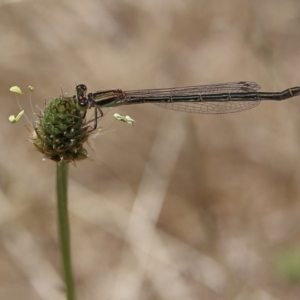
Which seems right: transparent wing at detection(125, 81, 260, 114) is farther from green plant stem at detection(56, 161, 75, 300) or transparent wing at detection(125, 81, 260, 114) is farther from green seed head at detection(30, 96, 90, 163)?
green plant stem at detection(56, 161, 75, 300)

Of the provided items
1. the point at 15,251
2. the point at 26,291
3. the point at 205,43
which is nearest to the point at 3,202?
the point at 15,251

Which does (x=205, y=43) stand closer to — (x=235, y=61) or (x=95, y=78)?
(x=235, y=61)

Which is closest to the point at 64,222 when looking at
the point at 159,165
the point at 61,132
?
the point at 61,132

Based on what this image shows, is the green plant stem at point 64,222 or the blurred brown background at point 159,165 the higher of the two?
the blurred brown background at point 159,165

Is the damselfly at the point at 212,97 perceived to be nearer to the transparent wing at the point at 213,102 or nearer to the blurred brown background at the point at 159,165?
the transparent wing at the point at 213,102

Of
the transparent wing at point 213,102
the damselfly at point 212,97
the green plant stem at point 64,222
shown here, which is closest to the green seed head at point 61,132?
the green plant stem at point 64,222

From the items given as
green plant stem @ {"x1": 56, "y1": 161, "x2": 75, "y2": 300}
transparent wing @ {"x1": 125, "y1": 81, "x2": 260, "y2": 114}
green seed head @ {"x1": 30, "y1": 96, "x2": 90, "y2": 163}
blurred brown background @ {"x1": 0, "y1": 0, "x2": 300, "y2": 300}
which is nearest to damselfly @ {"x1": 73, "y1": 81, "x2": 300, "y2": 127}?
transparent wing @ {"x1": 125, "y1": 81, "x2": 260, "y2": 114}

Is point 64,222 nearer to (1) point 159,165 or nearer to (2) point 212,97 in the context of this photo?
(2) point 212,97
